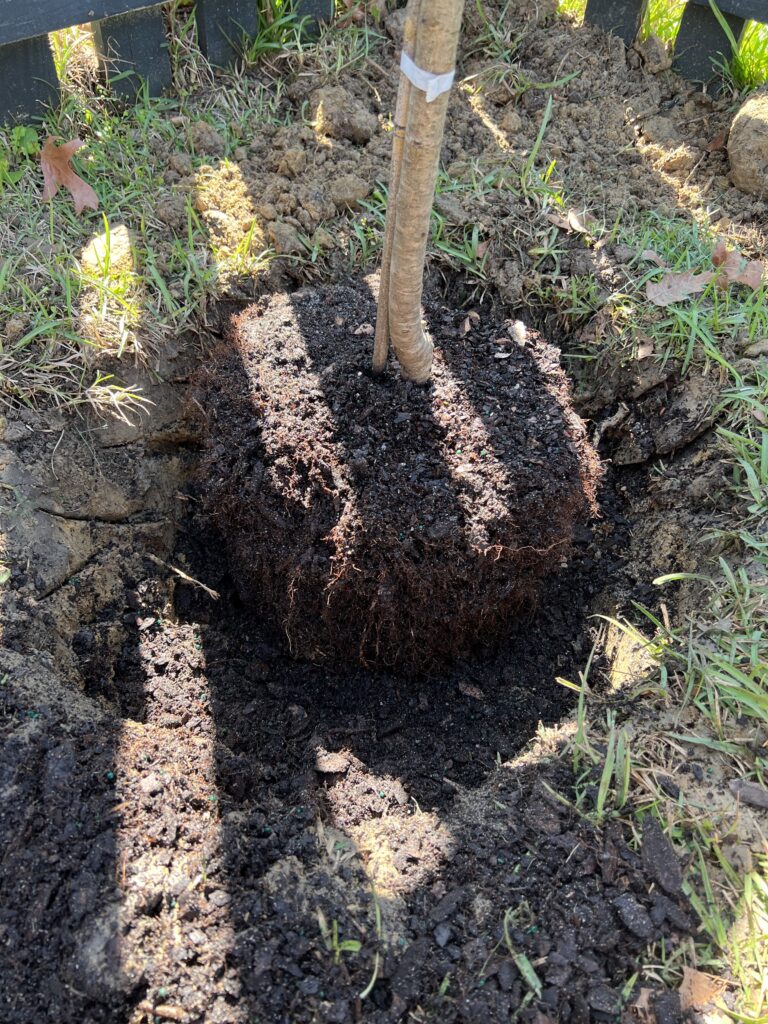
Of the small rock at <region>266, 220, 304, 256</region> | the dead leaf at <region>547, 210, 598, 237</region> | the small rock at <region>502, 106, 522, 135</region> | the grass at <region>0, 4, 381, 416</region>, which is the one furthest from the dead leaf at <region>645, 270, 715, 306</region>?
the grass at <region>0, 4, 381, 416</region>

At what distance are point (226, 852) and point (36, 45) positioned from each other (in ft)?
8.31

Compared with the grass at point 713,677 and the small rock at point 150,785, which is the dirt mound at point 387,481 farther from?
the small rock at point 150,785

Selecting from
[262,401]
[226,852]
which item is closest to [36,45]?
[262,401]

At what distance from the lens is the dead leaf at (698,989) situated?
1356 mm

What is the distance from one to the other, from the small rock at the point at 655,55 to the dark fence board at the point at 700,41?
4 cm

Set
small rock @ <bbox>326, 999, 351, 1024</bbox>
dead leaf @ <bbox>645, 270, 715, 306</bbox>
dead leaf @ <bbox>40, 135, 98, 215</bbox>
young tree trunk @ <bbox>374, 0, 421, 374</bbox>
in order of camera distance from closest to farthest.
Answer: small rock @ <bbox>326, 999, 351, 1024</bbox> → young tree trunk @ <bbox>374, 0, 421, 374</bbox> → dead leaf @ <bbox>645, 270, 715, 306</bbox> → dead leaf @ <bbox>40, 135, 98, 215</bbox>

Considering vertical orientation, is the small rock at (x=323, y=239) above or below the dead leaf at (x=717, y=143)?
below

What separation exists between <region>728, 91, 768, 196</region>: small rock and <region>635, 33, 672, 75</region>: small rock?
399 mm

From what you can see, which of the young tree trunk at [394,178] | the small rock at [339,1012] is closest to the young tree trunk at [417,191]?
the young tree trunk at [394,178]

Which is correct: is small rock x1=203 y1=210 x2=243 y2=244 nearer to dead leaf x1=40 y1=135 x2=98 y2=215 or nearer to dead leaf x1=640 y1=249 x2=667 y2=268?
dead leaf x1=40 y1=135 x2=98 y2=215

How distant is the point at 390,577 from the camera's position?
1.92m

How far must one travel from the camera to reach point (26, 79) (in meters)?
2.56

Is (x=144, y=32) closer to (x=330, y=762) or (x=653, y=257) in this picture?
(x=653, y=257)

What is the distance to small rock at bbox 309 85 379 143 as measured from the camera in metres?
2.66
